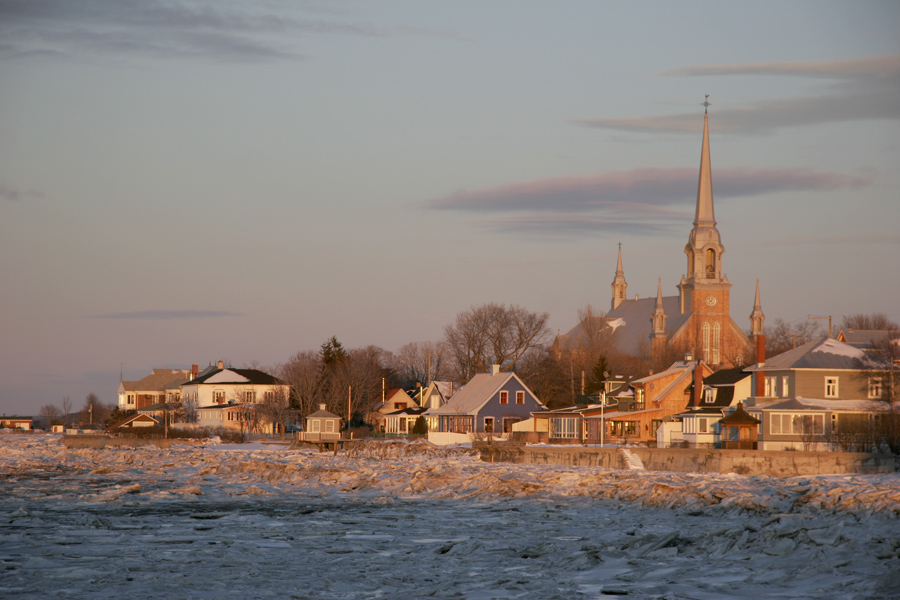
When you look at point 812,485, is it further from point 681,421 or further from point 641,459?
point 681,421

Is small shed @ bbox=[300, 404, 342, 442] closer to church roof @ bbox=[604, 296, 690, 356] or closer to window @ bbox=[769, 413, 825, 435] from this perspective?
window @ bbox=[769, 413, 825, 435]

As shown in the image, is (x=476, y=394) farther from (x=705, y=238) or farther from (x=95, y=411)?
(x=95, y=411)

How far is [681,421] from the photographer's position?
188 feet

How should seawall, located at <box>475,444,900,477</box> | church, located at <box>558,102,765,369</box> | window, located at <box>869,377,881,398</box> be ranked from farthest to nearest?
church, located at <box>558,102,765,369</box> < window, located at <box>869,377,881,398</box> < seawall, located at <box>475,444,900,477</box>

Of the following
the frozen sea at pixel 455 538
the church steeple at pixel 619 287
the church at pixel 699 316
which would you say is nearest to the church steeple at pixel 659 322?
the church at pixel 699 316

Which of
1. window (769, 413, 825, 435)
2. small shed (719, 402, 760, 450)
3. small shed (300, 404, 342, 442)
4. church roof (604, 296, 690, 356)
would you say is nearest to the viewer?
small shed (719, 402, 760, 450)

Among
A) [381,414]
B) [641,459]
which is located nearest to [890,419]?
[641,459]

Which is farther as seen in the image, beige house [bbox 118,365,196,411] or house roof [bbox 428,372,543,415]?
beige house [bbox 118,365,196,411]

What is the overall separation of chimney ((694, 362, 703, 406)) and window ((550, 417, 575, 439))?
9.00 metres

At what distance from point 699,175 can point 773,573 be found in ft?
374

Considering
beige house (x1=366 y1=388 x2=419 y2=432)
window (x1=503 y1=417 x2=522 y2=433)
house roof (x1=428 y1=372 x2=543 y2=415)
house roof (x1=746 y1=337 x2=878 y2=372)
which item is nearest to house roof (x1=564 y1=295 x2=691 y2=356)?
beige house (x1=366 y1=388 x2=419 y2=432)

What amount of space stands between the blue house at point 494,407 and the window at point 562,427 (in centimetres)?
357

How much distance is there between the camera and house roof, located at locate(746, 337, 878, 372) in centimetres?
5069

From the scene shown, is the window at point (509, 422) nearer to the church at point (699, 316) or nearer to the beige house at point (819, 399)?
the beige house at point (819, 399)
